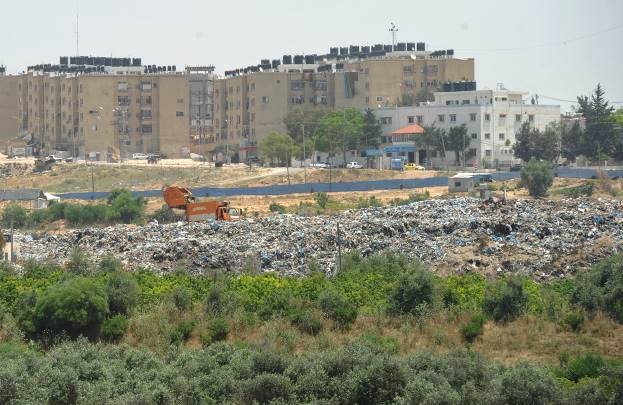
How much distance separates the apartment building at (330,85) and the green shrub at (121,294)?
2471 inches

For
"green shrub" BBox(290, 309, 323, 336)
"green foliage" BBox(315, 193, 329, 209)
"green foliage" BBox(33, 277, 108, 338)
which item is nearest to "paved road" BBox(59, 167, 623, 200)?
"green foliage" BBox(315, 193, 329, 209)

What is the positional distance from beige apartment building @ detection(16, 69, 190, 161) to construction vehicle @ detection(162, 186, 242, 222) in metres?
47.5

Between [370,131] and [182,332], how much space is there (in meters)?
57.6

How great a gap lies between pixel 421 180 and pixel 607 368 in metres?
39.0

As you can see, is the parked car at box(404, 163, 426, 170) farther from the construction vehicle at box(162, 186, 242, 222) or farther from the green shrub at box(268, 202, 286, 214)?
the construction vehicle at box(162, 186, 242, 222)

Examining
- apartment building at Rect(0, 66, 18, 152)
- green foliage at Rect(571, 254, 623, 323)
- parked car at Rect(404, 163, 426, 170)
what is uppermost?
apartment building at Rect(0, 66, 18, 152)

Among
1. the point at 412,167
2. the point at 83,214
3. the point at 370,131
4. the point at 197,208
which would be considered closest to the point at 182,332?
the point at 197,208

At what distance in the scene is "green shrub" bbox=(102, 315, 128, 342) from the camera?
30.6 m

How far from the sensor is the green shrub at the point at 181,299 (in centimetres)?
3178

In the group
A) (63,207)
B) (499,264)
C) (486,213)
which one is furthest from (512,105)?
(499,264)

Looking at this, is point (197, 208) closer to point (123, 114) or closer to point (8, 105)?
point (123, 114)

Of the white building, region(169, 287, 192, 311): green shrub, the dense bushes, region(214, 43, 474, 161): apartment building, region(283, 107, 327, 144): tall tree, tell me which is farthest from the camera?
region(214, 43, 474, 161): apartment building

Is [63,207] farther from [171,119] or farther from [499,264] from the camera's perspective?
[171,119]

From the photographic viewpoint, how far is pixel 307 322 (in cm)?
3028
